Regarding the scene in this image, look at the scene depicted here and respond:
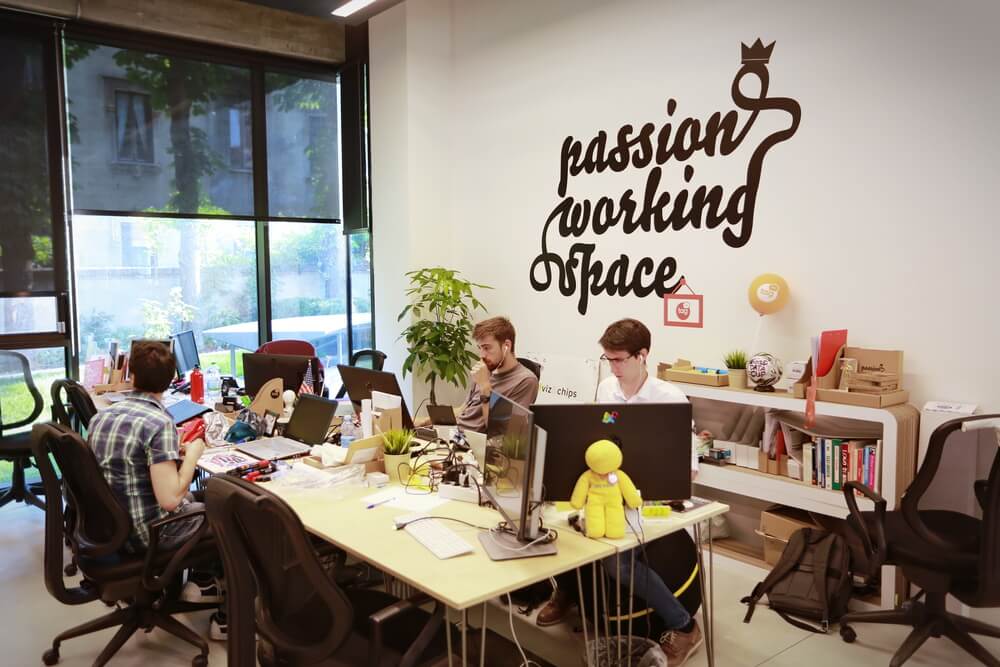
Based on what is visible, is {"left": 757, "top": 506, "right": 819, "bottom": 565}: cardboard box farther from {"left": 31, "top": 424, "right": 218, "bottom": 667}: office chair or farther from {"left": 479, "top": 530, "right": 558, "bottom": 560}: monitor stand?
{"left": 31, "top": 424, "right": 218, "bottom": 667}: office chair

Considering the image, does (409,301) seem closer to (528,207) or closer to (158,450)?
(528,207)

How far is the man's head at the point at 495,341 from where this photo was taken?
3.89 metres

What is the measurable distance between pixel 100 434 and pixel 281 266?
13.2 ft

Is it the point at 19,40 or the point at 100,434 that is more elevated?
the point at 19,40

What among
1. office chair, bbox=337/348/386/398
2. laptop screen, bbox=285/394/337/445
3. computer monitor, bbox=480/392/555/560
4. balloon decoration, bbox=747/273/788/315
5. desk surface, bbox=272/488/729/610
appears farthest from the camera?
office chair, bbox=337/348/386/398

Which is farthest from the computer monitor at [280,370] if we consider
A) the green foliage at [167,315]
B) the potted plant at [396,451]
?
the green foliage at [167,315]

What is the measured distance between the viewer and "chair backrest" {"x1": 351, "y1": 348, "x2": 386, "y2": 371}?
5.26m

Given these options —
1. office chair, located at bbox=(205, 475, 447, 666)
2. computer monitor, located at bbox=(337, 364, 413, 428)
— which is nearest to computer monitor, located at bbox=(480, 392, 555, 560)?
office chair, located at bbox=(205, 475, 447, 666)

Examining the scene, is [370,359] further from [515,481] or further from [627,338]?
[515,481]

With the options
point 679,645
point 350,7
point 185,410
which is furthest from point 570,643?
point 350,7

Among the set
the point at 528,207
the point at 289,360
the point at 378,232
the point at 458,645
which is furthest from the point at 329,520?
the point at 378,232

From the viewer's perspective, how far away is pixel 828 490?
3670 millimetres

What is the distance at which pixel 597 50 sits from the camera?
5066 mm

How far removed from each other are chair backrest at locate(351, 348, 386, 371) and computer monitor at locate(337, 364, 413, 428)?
4.19 ft
